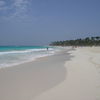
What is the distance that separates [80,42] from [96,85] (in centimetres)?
11168

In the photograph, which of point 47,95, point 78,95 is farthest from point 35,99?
point 78,95

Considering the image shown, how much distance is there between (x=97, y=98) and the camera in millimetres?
4844

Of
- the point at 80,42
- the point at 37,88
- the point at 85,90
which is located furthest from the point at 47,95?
the point at 80,42

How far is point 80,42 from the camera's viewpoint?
11562 centimetres

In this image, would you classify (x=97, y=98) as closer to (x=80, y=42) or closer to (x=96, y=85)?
(x=96, y=85)

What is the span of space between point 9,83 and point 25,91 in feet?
4.61

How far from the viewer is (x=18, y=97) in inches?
199

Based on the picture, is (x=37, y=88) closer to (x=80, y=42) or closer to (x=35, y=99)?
(x=35, y=99)

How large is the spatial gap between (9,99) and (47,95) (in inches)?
49.4

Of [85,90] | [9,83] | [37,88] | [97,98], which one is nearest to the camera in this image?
[97,98]

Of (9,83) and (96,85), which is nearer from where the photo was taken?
(96,85)

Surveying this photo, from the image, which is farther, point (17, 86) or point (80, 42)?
point (80, 42)

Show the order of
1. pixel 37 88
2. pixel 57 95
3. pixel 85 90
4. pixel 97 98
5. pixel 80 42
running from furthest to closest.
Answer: pixel 80 42 < pixel 37 88 < pixel 85 90 < pixel 57 95 < pixel 97 98

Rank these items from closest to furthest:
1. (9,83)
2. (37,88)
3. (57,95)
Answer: (57,95), (37,88), (9,83)
